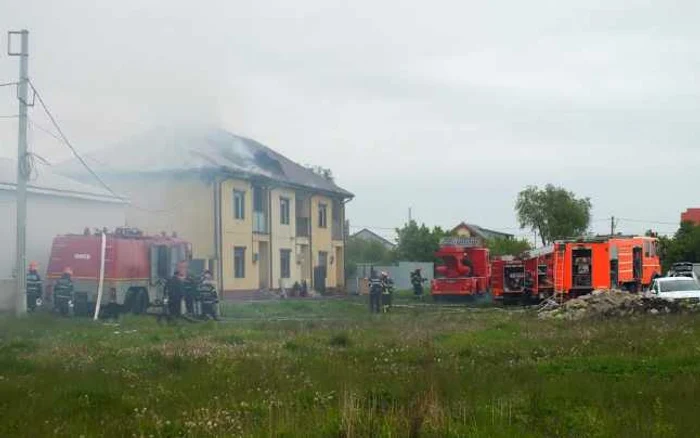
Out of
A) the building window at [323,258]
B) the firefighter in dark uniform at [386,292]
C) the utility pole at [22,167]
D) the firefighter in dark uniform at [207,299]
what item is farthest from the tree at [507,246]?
the utility pole at [22,167]

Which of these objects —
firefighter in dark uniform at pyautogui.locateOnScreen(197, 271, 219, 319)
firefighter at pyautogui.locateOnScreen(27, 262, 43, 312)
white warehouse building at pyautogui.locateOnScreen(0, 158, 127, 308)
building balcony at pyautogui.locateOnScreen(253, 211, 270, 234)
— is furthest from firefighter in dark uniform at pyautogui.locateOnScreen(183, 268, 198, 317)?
building balcony at pyautogui.locateOnScreen(253, 211, 270, 234)

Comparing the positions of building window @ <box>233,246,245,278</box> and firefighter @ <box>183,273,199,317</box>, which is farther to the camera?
building window @ <box>233,246,245,278</box>

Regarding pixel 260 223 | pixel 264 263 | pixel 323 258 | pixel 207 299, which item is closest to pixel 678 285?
pixel 207 299

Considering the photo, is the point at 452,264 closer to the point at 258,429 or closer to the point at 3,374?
the point at 3,374

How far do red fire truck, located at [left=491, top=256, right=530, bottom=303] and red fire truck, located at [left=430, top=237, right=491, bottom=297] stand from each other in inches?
34.7

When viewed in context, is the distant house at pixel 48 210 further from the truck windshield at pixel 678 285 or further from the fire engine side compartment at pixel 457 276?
the truck windshield at pixel 678 285

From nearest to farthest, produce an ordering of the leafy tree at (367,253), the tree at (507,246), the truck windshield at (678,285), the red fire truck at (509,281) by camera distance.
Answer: the truck windshield at (678,285)
the red fire truck at (509,281)
the tree at (507,246)
the leafy tree at (367,253)

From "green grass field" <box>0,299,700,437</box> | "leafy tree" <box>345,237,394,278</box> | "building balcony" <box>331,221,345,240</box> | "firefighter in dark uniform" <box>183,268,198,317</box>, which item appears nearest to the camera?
"green grass field" <box>0,299,700,437</box>

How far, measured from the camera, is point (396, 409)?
9.62m

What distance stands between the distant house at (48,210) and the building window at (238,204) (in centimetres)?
786

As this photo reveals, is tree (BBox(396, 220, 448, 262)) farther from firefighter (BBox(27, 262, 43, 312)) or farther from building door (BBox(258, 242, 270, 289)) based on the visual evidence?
firefighter (BBox(27, 262, 43, 312))

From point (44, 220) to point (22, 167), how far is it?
21.1ft

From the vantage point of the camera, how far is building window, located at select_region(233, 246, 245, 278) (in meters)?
43.9

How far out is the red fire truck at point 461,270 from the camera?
42.2 m
